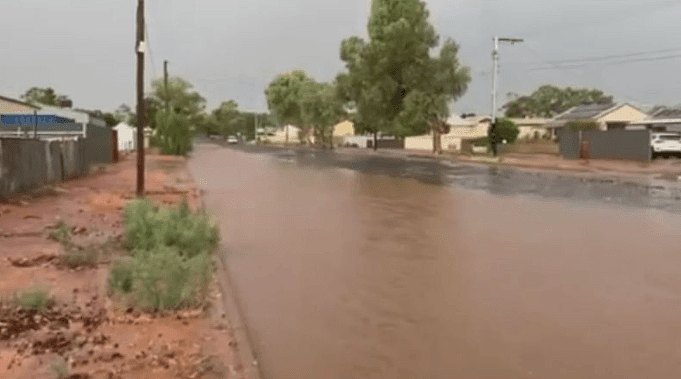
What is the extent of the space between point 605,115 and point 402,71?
26.0 m

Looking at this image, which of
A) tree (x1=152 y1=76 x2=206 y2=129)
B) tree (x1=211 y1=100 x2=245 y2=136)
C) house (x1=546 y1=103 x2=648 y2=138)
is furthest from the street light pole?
tree (x1=211 y1=100 x2=245 y2=136)

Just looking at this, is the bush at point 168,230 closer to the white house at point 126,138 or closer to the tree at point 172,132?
the tree at point 172,132

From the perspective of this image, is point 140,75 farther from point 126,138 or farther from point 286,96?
point 286,96

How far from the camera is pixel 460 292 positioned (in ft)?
26.1

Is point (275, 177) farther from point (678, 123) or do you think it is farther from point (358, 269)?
point (678, 123)

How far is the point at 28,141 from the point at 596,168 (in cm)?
2889

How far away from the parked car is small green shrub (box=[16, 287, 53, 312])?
41.5 metres

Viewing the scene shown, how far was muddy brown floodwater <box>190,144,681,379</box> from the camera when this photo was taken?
5562mm

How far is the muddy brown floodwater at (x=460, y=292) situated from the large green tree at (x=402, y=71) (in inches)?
1623

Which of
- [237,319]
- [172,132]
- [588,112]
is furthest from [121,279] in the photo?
[588,112]

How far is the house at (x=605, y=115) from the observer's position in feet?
222

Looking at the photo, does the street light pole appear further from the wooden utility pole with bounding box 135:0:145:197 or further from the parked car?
the wooden utility pole with bounding box 135:0:145:197

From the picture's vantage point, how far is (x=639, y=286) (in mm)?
8242

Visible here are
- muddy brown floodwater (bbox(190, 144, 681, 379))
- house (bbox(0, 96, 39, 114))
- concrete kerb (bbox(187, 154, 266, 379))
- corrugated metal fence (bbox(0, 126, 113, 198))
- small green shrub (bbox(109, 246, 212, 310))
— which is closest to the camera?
concrete kerb (bbox(187, 154, 266, 379))
